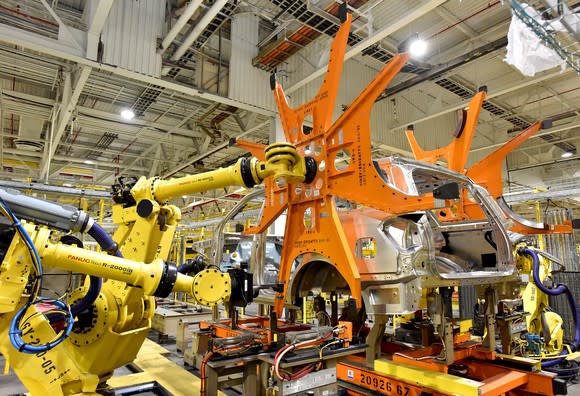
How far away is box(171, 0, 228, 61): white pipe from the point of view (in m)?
5.57

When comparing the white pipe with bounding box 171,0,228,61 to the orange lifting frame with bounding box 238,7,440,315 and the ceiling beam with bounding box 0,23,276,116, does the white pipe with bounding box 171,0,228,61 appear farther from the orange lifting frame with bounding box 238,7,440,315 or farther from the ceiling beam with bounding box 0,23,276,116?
the orange lifting frame with bounding box 238,7,440,315

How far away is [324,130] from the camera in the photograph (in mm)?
3969

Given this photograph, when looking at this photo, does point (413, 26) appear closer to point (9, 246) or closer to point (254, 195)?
point (254, 195)

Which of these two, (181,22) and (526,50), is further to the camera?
(181,22)

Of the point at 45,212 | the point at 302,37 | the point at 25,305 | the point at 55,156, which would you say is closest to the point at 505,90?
the point at 302,37

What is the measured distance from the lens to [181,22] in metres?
6.06

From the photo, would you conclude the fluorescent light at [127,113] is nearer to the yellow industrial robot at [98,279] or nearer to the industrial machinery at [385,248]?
the industrial machinery at [385,248]

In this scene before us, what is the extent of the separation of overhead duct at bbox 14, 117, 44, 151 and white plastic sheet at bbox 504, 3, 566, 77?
10833 mm

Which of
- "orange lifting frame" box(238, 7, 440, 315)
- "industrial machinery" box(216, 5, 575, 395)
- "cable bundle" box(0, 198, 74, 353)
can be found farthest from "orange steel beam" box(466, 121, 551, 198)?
"cable bundle" box(0, 198, 74, 353)

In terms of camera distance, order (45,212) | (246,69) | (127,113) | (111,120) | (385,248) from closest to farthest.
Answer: (45,212)
(385,248)
(246,69)
(127,113)
(111,120)

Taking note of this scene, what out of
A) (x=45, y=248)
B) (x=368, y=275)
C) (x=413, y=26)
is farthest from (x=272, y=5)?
(x=45, y=248)

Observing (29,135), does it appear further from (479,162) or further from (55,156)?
(479,162)

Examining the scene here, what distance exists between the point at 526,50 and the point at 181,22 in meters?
4.93

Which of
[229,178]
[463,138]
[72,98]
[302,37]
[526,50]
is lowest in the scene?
[229,178]
